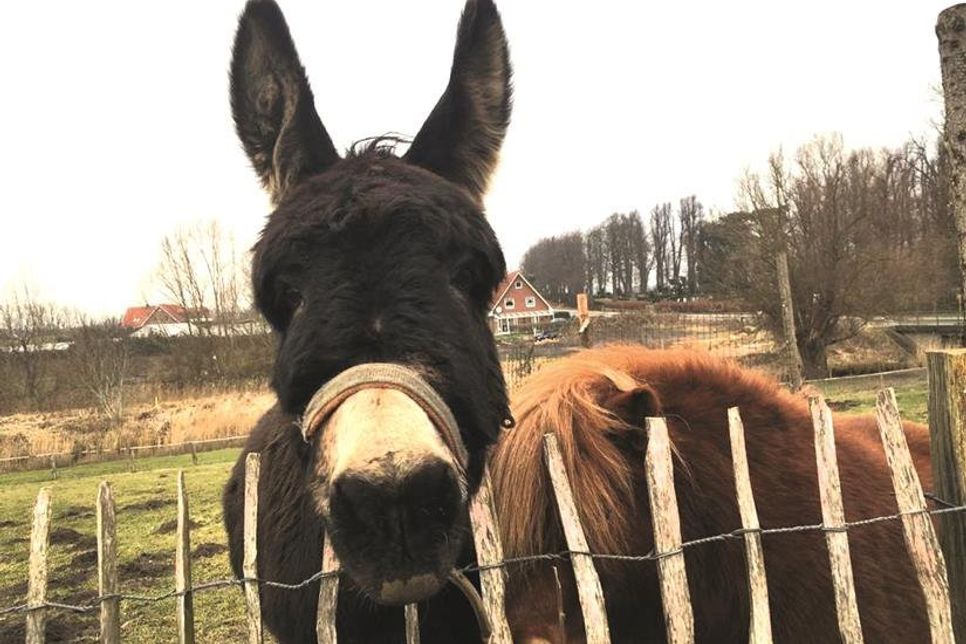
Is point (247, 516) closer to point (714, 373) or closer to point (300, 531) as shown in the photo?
point (300, 531)

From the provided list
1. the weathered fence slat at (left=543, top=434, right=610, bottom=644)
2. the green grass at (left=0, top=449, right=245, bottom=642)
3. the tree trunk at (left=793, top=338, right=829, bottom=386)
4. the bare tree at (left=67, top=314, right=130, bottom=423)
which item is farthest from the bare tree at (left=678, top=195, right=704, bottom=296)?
the weathered fence slat at (left=543, top=434, right=610, bottom=644)

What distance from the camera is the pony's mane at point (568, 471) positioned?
2.26 metres

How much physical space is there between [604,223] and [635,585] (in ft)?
290

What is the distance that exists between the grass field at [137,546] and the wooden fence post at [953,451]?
545cm

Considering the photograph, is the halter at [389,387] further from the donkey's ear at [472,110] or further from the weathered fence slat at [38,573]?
the weathered fence slat at [38,573]

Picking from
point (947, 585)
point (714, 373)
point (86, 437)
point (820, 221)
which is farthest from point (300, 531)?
point (820, 221)

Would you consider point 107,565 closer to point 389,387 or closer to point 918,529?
point 389,387

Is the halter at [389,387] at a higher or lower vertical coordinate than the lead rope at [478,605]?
higher

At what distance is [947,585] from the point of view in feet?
7.54

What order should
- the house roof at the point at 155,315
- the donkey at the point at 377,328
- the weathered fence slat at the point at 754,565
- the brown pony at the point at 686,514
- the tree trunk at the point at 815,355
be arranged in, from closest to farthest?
→ 1. the donkey at the point at 377,328
2. the weathered fence slat at the point at 754,565
3. the brown pony at the point at 686,514
4. the tree trunk at the point at 815,355
5. the house roof at the point at 155,315

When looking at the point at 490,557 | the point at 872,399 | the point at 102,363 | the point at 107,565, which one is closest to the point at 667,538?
the point at 490,557

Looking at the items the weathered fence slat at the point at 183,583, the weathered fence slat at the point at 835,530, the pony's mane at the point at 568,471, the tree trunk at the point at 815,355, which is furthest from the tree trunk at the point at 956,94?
the tree trunk at the point at 815,355

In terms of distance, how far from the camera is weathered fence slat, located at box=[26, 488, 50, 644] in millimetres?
2244

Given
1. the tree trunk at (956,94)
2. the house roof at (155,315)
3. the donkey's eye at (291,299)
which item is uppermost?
the house roof at (155,315)
